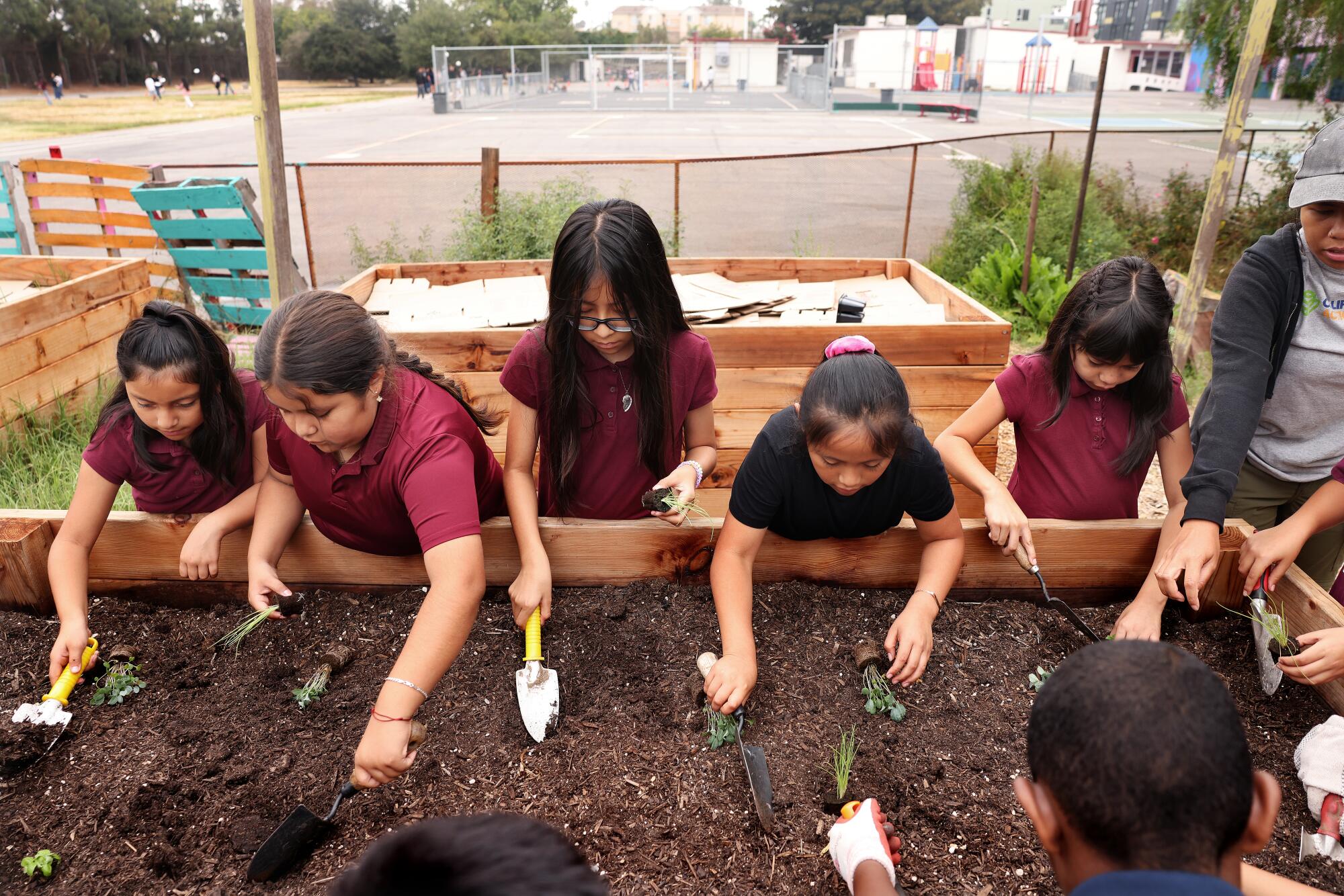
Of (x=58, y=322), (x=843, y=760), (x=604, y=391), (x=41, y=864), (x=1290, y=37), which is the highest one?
(x=1290, y=37)

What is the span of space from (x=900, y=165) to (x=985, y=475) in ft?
25.2

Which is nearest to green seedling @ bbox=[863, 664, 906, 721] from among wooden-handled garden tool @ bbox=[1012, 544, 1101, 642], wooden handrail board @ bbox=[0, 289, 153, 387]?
wooden-handled garden tool @ bbox=[1012, 544, 1101, 642]

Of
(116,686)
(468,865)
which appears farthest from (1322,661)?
(116,686)

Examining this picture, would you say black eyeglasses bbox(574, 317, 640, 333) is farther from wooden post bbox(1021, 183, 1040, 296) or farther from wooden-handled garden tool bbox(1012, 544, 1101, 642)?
wooden post bbox(1021, 183, 1040, 296)

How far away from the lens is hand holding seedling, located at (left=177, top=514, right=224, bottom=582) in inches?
89.1

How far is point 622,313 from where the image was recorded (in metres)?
2.18

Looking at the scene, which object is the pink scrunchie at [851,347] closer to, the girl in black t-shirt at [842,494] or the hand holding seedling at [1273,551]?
the girl in black t-shirt at [842,494]

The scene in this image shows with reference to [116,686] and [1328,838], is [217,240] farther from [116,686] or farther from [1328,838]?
[1328,838]

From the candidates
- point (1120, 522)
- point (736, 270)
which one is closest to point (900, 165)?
point (736, 270)

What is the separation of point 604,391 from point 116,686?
1.44 m

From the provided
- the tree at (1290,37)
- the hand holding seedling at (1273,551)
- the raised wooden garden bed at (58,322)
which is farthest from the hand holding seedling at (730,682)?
the tree at (1290,37)

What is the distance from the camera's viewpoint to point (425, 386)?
2109mm

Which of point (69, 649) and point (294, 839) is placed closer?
point (294, 839)

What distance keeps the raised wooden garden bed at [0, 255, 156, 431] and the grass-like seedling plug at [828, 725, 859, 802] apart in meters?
4.58
